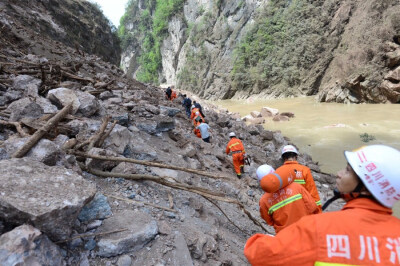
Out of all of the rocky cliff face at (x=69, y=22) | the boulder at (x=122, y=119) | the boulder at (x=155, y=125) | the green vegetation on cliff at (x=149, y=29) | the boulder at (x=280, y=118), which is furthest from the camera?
the green vegetation on cliff at (x=149, y=29)

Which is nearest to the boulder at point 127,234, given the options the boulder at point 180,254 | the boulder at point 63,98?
the boulder at point 180,254

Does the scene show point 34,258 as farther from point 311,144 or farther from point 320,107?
point 320,107

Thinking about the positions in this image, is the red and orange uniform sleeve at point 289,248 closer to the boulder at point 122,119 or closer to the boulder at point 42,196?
the boulder at point 42,196

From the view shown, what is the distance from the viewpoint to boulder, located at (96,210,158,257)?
1.62m

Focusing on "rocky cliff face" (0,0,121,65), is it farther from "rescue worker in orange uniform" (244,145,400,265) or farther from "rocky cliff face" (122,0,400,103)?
"rocky cliff face" (122,0,400,103)

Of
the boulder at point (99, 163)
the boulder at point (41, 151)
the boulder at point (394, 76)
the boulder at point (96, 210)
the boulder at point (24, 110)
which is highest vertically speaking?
the boulder at point (394, 76)

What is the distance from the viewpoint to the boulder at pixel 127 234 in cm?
162

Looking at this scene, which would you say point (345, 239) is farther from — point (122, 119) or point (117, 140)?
point (122, 119)

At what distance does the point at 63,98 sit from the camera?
3.70 metres

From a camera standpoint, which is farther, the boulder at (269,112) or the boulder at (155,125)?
the boulder at (269,112)

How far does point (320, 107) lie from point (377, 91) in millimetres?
3288

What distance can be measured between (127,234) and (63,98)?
2.76 meters

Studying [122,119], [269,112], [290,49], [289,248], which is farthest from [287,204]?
[290,49]

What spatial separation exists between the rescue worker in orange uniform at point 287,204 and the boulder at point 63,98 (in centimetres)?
282
